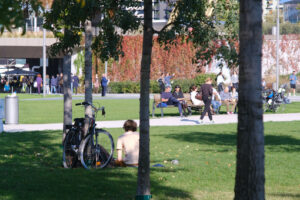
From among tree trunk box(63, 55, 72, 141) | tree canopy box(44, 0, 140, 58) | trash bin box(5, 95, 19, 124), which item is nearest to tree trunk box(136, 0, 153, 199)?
tree canopy box(44, 0, 140, 58)

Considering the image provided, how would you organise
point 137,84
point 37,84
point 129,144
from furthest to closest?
point 37,84, point 137,84, point 129,144

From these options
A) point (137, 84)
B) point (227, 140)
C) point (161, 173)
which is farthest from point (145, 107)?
point (137, 84)

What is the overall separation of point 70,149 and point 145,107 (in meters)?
3.31

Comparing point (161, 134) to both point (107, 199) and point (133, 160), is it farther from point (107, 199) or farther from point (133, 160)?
point (107, 199)

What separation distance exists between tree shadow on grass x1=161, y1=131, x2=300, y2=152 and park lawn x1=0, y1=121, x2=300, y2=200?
A: 0.8 inches

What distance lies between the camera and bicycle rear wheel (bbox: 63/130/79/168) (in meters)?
9.77

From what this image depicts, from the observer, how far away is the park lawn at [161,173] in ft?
24.9

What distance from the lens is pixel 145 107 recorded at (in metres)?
6.82

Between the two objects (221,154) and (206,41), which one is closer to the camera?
(206,41)

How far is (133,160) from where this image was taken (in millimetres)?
9570

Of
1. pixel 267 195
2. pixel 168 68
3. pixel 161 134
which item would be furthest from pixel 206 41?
pixel 168 68

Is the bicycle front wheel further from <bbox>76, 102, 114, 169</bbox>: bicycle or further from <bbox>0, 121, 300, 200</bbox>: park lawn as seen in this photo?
<bbox>0, 121, 300, 200</bbox>: park lawn

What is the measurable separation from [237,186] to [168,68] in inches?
1963

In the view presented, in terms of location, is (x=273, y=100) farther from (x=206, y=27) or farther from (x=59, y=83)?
(x=59, y=83)
